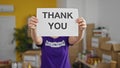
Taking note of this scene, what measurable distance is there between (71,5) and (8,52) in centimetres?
220

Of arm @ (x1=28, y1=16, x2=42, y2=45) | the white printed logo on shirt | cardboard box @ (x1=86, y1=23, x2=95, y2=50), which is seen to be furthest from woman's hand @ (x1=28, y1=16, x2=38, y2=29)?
cardboard box @ (x1=86, y1=23, x2=95, y2=50)

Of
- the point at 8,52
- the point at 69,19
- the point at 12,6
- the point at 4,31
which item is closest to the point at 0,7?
the point at 12,6

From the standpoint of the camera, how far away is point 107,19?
404 cm

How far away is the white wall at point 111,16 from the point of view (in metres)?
3.62

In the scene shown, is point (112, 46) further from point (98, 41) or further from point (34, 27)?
point (34, 27)

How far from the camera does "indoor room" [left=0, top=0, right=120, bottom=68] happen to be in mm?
1559

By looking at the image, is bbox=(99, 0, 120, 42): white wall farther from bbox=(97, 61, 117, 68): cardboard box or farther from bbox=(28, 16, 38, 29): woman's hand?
bbox=(28, 16, 38, 29): woman's hand

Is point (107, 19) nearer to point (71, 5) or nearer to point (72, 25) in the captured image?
point (71, 5)

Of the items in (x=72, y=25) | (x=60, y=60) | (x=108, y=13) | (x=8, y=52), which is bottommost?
(x=8, y=52)

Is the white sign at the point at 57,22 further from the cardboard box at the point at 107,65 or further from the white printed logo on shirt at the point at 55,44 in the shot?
the cardboard box at the point at 107,65

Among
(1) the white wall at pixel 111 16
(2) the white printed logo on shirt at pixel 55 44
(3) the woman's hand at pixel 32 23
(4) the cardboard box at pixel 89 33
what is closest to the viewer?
(3) the woman's hand at pixel 32 23

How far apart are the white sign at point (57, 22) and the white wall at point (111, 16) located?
86.3 inches

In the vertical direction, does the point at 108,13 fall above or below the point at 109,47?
above

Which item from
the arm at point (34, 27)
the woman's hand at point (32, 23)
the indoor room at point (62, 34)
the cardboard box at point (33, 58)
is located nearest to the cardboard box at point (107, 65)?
the indoor room at point (62, 34)
